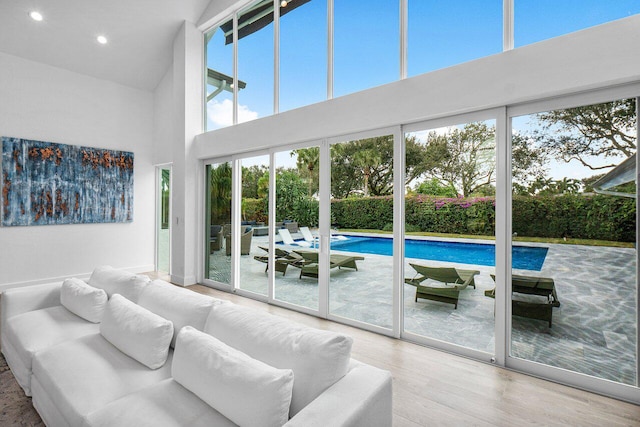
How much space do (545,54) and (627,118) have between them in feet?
2.37

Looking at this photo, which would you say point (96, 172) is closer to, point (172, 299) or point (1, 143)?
point (1, 143)

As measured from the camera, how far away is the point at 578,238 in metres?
2.37

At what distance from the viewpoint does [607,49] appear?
2172 mm

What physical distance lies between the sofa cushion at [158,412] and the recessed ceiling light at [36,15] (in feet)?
18.3

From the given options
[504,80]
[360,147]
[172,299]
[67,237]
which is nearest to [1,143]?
[67,237]

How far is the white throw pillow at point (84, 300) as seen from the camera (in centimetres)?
251

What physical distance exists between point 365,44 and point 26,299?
4148 mm

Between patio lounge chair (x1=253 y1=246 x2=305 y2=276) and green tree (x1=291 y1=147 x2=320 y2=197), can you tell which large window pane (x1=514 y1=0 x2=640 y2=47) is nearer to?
green tree (x1=291 y1=147 x2=320 y2=197)

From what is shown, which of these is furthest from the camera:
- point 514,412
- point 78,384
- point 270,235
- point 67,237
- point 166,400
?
point 67,237

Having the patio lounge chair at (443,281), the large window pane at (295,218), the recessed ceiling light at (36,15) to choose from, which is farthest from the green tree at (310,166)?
the recessed ceiling light at (36,15)

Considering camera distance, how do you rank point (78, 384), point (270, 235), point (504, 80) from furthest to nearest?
point (270, 235) → point (504, 80) → point (78, 384)

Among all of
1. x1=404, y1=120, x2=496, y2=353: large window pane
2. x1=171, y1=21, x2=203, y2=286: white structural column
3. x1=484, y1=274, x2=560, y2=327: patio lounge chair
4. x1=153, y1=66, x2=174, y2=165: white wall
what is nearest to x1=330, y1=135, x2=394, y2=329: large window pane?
x1=404, y1=120, x2=496, y2=353: large window pane

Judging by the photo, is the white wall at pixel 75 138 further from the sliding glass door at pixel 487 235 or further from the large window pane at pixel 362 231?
the large window pane at pixel 362 231

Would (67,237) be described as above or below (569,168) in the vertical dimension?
below
